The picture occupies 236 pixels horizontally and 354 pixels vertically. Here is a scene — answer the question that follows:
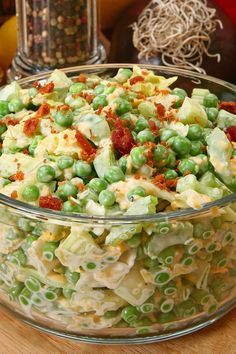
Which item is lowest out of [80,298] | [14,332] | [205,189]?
[14,332]

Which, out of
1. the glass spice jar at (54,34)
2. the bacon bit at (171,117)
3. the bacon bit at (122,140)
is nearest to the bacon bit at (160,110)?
the bacon bit at (171,117)

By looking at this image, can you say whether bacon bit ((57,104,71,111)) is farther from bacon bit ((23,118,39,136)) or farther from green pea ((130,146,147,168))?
green pea ((130,146,147,168))

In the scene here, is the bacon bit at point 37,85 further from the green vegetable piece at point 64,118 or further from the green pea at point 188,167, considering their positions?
the green pea at point 188,167

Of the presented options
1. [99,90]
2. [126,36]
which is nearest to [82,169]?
[99,90]

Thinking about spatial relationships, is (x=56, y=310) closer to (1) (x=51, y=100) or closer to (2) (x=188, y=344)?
(2) (x=188, y=344)

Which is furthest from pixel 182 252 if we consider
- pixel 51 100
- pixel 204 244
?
pixel 51 100

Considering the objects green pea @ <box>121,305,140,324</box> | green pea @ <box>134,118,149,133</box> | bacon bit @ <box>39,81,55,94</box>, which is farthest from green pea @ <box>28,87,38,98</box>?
green pea @ <box>121,305,140,324</box>
